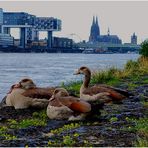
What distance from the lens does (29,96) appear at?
510 inches

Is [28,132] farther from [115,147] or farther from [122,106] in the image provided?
[122,106]

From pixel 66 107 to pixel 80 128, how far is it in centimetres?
95

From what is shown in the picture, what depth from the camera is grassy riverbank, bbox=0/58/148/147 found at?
8.45m

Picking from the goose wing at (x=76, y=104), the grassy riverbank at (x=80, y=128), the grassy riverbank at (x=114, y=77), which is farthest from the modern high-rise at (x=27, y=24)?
the goose wing at (x=76, y=104)

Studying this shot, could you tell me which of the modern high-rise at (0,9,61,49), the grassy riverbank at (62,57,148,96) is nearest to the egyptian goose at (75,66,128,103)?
the grassy riverbank at (62,57,148,96)

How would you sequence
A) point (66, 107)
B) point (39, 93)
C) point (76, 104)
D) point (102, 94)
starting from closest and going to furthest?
point (76, 104)
point (66, 107)
point (39, 93)
point (102, 94)

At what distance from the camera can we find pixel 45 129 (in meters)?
10.1

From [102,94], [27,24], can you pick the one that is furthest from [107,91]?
[27,24]

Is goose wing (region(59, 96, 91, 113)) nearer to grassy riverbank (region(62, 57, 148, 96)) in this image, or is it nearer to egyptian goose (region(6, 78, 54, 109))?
egyptian goose (region(6, 78, 54, 109))

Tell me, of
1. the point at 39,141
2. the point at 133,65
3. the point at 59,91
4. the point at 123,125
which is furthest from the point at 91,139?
the point at 133,65

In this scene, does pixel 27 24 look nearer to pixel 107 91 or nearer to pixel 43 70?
pixel 43 70

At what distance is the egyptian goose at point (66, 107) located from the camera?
10.3 metres

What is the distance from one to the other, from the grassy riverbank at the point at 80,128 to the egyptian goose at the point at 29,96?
19cm

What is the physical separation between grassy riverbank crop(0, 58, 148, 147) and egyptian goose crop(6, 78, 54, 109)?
0.61ft
